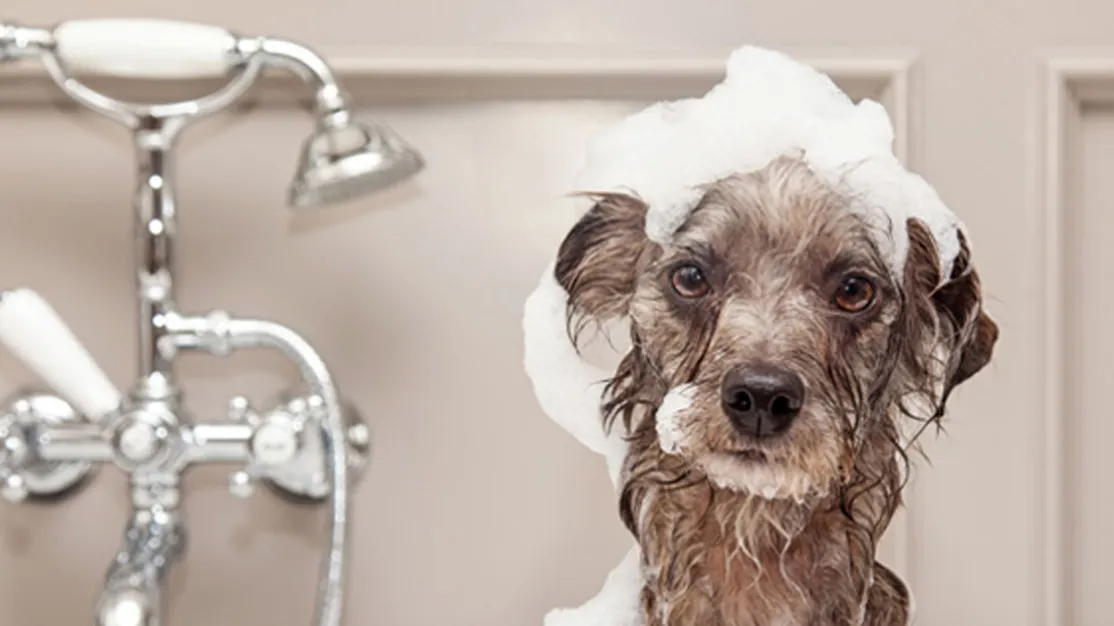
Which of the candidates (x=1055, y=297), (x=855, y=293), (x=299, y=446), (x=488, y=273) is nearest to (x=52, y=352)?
(x=299, y=446)

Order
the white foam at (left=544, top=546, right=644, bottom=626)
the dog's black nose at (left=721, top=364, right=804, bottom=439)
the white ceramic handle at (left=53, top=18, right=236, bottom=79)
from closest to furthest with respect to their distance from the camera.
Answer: the dog's black nose at (left=721, top=364, right=804, bottom=439) < the white foam at (left=544, top=546, right=644, bottom=626) < the white ceramic handle at (left=53, top=18, right=236, bottom=79)

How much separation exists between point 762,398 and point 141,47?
1.48ft

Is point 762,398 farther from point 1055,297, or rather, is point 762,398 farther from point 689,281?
point 1055,297

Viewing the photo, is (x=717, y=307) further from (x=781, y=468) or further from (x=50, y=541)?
(x=50, y=541)

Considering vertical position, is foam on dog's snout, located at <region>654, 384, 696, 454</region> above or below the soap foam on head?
below

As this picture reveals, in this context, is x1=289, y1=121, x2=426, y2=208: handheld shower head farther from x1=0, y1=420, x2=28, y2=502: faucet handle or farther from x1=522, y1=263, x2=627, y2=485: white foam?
x1=0, y1=420, x2=28, y2=502: faucet handle

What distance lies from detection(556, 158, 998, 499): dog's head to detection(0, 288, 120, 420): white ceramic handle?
363 millimetres

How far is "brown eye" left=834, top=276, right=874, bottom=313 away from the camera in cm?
52

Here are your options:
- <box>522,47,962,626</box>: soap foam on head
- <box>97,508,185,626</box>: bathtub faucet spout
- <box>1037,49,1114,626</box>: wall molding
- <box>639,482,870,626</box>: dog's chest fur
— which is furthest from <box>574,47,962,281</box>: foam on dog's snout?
<box>97,508,185,626</box>: bathtub faucet spout

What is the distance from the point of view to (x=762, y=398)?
49 cm

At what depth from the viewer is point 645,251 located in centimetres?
56

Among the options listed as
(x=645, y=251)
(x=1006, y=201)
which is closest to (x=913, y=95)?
(x=1006, y=201)

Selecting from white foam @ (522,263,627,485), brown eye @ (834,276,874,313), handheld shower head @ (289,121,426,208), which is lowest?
white foam @ (522,263,627,485)

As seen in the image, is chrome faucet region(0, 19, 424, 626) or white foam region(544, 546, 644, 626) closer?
white foam region(544, 546, 644, 626)
